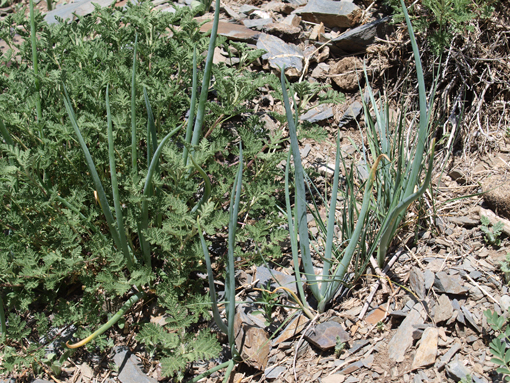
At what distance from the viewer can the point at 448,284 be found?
182 centimetres

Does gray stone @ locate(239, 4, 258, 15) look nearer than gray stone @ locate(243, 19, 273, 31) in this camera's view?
No

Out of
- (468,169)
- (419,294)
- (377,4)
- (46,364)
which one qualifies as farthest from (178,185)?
(377,4)

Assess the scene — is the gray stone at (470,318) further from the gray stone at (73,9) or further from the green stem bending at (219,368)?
the gray stone at (73,9)

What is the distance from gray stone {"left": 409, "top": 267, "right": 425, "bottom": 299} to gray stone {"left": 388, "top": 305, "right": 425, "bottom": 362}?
0.20 ft

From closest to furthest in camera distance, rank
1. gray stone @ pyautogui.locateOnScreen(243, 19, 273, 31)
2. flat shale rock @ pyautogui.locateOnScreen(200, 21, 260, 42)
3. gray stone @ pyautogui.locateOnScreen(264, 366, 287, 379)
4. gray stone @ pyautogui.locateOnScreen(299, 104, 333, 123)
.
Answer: gray stone @ pyautogui.locateOnScreen(264, 366, 287, 379), gray stone @ pyautogui.locateOnScreen(299, 104, 333, 123), flat shale rock @ pyautogui.locateOnScreen(200, 21, 260, 42), gray stone @ pyautogui.locateOnScreen(243, 19, 273, 31)

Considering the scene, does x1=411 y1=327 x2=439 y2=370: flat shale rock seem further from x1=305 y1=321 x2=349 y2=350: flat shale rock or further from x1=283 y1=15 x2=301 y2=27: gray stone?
x1=283 y1=15 x2=301 y2=27: gray stone

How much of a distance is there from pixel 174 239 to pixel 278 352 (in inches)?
26.6

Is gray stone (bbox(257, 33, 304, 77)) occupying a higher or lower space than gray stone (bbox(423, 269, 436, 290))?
higher

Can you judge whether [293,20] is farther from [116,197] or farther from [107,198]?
[116,197]

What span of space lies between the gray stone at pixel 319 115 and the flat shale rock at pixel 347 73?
0.22 m

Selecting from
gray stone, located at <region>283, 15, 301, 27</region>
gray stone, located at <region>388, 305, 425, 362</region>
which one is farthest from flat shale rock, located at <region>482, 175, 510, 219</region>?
gray stone, located at <region>283, 15, 301, 27</region>

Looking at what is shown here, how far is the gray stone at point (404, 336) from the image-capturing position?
1.70 m

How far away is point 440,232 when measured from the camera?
210cm

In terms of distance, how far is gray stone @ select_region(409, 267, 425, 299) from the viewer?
1840 millimetres
